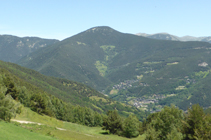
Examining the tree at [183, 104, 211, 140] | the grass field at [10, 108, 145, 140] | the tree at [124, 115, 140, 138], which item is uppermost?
the tree at [183, 104, 211, 140]

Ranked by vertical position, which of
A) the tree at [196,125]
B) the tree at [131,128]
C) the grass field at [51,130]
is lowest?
the tree at [131,128]

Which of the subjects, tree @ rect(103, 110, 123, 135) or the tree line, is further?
tree @ rect(103, 110, 123, 135)

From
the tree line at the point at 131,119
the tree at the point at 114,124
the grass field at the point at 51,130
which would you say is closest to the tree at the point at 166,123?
the tree line at the point at 131,119

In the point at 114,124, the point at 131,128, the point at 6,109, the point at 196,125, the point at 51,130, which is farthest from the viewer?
the point at 114,124

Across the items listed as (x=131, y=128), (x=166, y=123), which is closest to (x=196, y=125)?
(x=166, y=123)

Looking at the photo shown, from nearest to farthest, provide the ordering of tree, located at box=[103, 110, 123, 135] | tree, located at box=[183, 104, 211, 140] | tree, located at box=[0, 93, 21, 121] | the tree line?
tree, located at box=[0, 93, 21, 121] → tree, located at box=[183, 104, 211, 140] → the tree line → tree, located at box=[103, 110, 123, 135]

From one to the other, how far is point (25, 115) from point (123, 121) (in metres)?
45.6

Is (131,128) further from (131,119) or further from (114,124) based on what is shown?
(114,124)

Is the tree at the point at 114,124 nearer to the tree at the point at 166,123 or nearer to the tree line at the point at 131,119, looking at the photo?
the tree line at the point at 131,119

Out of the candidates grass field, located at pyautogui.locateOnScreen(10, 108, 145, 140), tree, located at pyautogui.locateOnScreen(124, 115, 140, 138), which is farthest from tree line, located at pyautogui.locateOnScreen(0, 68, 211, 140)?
grass field, located at pyautogui.locateOnScreen(10, 108, 145, 140)

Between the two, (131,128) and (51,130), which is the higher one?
(51,130)

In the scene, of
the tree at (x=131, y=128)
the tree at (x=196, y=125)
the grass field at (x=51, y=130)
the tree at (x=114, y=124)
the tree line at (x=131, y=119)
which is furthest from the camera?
the tree at (x=114, y=124)

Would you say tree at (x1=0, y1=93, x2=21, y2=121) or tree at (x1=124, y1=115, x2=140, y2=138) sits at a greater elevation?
tree at (x1=0, y1=93, x2=21, y2=121)

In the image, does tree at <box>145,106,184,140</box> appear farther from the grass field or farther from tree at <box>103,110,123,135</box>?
tree at <box>103,110,123,135</box>
